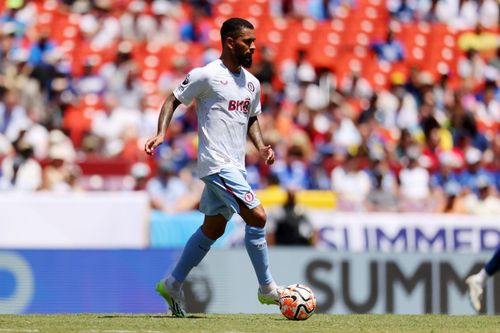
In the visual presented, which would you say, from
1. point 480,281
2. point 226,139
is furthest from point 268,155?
point 480,281

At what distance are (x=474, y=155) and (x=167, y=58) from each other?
542 cm

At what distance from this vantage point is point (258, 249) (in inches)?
367

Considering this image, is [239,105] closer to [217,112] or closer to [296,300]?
[217,112]

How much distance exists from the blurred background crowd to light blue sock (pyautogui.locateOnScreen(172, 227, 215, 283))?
6.58 meters

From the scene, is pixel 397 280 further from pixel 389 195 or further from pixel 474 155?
pixel 474 155

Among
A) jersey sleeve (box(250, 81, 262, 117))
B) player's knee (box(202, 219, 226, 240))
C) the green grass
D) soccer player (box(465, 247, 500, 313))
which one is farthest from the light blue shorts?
soccer player (box(465, 247, 500, 313))

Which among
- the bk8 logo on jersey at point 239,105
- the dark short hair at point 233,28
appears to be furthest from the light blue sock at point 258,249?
the dark short hair at point 233,28

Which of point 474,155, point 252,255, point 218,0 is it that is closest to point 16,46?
point 218,0

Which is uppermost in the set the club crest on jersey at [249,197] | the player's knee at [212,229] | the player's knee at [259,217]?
the club crest on jersey at [249,197]

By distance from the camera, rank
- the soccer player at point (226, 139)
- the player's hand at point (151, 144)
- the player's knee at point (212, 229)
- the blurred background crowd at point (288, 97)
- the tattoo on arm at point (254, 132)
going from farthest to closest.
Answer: the blurred background crowd at point (288, 97) < the tattoo on arm at point (254, 132) < the player's knee at point (212, 229) < the soccer player at point (226, 139) < the player's hand at point (151, 144)

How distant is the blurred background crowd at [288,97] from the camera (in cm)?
1770

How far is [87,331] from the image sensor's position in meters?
8.16

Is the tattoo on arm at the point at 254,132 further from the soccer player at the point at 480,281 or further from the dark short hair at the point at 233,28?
the soccer player at the point at 480,281

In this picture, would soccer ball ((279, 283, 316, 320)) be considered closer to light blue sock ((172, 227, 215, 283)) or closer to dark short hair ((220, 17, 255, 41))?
light blue sock ((172, 227, 215, 283))
